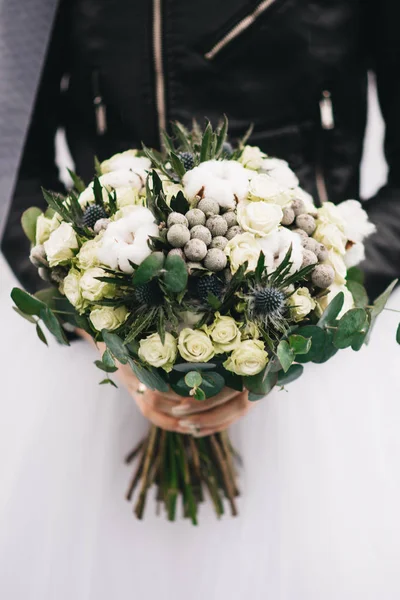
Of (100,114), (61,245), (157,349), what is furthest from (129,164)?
(100,114)

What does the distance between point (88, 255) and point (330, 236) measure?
284mm

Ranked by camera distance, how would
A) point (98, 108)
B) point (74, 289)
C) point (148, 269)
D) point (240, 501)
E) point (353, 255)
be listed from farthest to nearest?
point (98, 108) → point (240, 501) → point (353, 255) → point (74, 289) → point (148, 269)

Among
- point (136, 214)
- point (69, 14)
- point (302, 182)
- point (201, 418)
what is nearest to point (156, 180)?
point (136, 214)

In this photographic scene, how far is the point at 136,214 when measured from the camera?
1.79ft

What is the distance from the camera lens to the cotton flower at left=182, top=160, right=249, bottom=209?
0.56 metres

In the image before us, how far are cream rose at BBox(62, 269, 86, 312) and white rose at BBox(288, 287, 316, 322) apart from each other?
0.78ft

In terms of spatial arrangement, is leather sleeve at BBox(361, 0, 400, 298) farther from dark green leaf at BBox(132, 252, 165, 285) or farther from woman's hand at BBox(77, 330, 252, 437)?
dark green leaf at BBox(132, 252, 165, 285)

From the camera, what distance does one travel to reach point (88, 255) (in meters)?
0.57

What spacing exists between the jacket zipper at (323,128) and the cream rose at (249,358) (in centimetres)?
48

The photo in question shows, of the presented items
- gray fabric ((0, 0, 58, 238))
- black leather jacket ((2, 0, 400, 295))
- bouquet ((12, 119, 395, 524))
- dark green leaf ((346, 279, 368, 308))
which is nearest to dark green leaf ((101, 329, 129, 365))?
bouquet ((12, 119, 395, 524))

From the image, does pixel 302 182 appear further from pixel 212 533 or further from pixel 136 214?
pixel 212 533

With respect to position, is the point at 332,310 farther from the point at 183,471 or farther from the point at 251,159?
the point at 183,471

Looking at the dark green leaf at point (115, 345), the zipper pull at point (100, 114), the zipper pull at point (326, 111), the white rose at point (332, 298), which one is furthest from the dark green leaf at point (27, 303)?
the zipper pull at point (326, 111)

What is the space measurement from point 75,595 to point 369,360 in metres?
0.59
